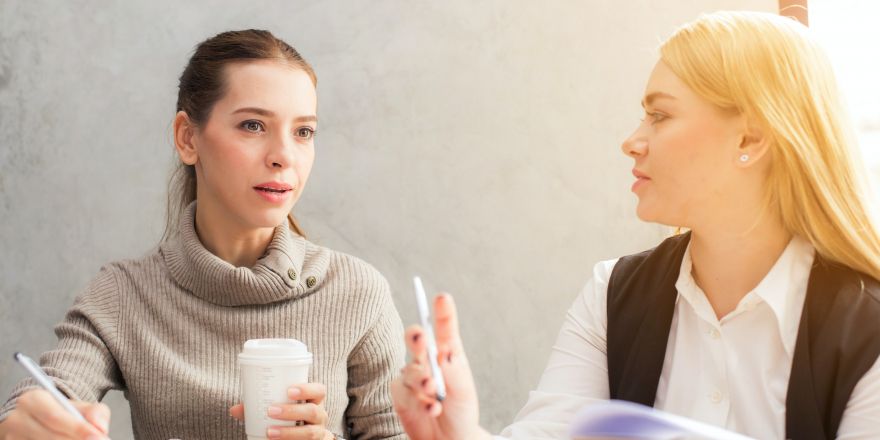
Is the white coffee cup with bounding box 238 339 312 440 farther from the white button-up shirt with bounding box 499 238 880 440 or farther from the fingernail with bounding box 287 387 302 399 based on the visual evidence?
the white button-up shirt with bounding box 499 238 880 440

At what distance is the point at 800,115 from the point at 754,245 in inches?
8.9

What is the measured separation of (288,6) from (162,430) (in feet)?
3.64

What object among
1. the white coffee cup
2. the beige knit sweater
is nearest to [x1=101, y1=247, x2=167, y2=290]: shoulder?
the beige knit sweater

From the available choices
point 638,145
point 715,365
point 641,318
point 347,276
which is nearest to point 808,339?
point 715,365

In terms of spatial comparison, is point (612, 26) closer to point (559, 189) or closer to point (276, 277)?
point (559, 189)

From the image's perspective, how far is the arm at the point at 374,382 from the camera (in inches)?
69.7

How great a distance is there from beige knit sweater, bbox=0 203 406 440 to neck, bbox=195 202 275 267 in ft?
0.09

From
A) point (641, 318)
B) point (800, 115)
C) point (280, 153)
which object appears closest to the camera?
point (800, 115)

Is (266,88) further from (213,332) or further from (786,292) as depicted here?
(786,292)

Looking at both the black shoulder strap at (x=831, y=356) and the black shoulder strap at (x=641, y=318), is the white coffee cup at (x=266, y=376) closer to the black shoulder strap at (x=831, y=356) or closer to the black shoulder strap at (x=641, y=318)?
the black shoulder strap at (x=641, y=318)

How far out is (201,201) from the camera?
184 centimetres

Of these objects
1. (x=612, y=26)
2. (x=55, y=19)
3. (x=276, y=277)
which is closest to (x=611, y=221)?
(x=612, y=26)

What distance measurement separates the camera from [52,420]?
1197mm

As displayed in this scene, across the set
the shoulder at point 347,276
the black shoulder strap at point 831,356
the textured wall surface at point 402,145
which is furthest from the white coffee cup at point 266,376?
the textured wall surface at point 402,145
